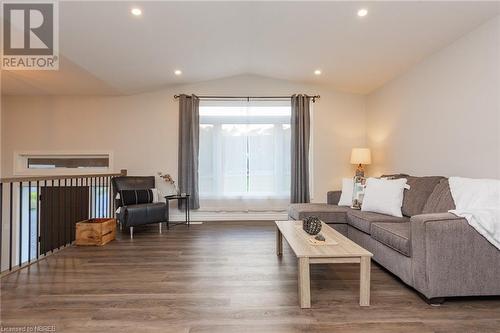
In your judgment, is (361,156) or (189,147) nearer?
(361,156)

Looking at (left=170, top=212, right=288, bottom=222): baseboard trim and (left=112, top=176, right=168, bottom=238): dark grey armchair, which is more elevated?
(left=112, top=176, right=168, bottom=238): dark grey armchair

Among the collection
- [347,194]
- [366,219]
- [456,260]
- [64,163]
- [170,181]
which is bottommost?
[456,260]

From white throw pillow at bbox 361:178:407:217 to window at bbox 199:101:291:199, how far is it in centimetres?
182

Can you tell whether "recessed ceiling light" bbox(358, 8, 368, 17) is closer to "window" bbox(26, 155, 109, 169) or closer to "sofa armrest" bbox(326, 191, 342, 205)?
"sofa armrest" bbox(326, 191, 342, 205)

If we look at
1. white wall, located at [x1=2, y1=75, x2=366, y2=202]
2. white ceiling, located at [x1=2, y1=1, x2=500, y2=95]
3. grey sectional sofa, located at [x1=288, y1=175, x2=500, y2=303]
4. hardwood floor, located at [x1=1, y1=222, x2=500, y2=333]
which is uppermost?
white ceiling, located at [x1=2, y1=1, x2=500, y2=95]

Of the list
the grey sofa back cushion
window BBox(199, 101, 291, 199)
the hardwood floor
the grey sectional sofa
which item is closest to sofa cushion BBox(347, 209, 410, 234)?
the grey sofa back cushion

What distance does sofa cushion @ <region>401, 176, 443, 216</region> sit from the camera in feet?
9.62

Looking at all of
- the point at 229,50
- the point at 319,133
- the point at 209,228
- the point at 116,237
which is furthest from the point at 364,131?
the point at 116,237

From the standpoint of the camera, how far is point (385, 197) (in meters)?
3.23

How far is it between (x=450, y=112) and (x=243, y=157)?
312cm

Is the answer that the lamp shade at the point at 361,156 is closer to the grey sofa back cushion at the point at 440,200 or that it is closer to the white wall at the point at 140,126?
the white wall at the point at 140,126

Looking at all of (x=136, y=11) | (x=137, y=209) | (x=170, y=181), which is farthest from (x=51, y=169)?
(x=136, y=11)

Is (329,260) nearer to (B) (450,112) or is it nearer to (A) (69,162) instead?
(B) (450,112)

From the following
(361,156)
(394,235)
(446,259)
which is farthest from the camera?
(361,156)
